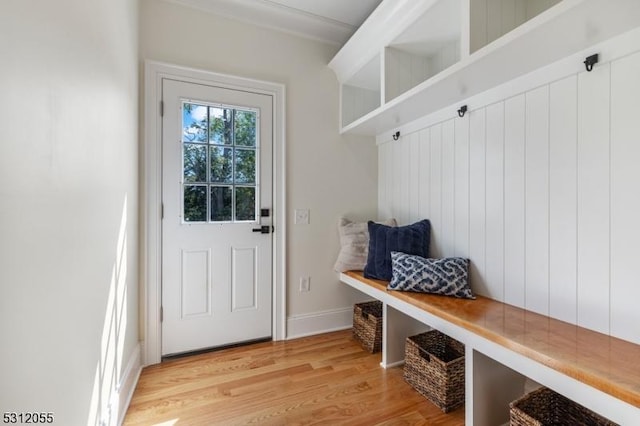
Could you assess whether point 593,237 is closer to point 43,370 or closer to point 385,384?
point 385,384

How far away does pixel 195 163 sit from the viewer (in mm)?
2121

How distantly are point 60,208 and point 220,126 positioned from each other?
1525 millimetres

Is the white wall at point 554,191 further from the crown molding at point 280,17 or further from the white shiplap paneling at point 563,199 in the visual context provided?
the crown molding at point 280,17

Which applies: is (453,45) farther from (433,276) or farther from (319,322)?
(319,322)

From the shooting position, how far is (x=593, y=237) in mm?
1219

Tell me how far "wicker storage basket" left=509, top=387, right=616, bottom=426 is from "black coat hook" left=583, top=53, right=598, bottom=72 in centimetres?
144

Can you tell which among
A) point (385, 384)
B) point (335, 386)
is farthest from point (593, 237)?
point (335, 386)

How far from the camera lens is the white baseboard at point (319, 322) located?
2.41 meters

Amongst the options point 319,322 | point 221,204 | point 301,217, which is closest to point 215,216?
point 221,204

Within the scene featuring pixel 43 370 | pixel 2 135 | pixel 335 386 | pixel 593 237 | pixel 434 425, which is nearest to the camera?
pixel 2 135

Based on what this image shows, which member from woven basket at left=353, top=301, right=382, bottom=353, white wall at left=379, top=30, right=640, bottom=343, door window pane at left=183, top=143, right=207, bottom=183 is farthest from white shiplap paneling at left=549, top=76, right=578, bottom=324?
door window pane at left=183, top=143, right=207, bottom=183

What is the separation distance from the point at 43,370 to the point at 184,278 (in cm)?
139

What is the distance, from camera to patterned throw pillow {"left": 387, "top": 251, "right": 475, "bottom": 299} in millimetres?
1682

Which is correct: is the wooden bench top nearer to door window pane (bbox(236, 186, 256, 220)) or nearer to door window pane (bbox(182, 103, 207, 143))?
door window pane (bbox(236, 186, 256, 220))
